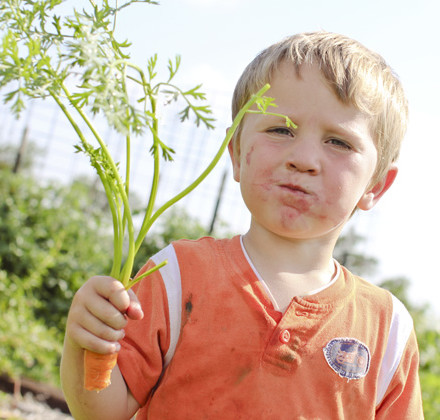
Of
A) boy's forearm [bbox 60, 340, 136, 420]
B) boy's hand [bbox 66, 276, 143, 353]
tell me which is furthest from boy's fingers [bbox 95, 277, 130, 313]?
boy's forearm [bbox 60, 340, 136, 420]

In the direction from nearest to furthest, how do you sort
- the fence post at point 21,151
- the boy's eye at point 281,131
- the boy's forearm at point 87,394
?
the boy's forearm at point 87,394 → the boy's eye at point 281,131 → the fence post at point 21,151

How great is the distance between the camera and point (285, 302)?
187cm

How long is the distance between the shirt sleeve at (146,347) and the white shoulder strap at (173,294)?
13 millimetres

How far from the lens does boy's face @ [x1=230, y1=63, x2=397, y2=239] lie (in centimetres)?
182

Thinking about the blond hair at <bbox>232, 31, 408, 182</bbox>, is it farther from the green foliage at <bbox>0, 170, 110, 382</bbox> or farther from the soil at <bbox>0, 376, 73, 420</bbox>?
the green foliage at <bbox>0, 170, 110, 382</bbox>

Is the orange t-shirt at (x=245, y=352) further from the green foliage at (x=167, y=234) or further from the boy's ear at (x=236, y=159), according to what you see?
the green foliage at (x=167, y=234)

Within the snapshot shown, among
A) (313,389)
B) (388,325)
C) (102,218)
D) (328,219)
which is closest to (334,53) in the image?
(328,219)

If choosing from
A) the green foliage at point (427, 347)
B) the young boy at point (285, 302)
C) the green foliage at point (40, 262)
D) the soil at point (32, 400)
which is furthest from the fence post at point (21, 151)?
the young boy at point (285, 302)

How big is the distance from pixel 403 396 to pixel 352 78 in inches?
41.5

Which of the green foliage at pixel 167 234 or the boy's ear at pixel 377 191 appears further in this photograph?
the green foliage at pixel 167 234

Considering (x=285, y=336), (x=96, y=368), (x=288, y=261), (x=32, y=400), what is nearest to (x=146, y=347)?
(x=96, y=368)

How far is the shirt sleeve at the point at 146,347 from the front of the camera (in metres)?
1.72

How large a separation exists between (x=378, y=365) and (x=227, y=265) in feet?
1.90

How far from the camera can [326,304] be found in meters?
1.90
